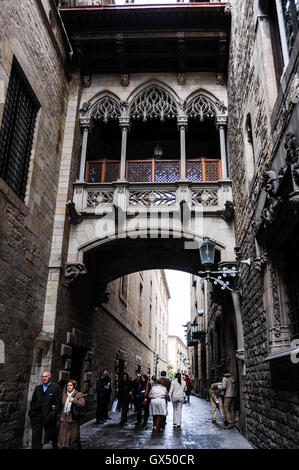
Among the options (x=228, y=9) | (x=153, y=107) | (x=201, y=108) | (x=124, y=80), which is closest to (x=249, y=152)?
(x=201, y=108)

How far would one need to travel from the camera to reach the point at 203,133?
1277cm

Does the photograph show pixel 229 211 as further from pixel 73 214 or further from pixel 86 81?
pixel 86 81

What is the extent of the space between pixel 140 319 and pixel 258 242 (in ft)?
54.2

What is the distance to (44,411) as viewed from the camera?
6086 mm

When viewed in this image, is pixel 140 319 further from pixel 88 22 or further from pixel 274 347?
pixel 274 347

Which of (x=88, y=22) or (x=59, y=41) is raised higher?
(x=88, y=22)

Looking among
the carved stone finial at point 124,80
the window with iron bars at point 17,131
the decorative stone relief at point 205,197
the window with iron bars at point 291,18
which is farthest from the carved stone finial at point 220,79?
the window with iron bars at point 291,18

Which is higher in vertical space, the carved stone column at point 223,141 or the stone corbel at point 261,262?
the carved stone column at point 223,141

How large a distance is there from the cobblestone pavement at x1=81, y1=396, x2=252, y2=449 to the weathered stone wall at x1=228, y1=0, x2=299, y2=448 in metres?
0.86

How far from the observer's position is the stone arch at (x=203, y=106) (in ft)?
35.1

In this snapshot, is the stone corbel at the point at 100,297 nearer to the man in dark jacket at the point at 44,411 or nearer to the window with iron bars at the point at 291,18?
the man in dark jacket at the point at 44,411

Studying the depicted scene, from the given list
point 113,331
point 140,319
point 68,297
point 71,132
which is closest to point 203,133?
point 71,132

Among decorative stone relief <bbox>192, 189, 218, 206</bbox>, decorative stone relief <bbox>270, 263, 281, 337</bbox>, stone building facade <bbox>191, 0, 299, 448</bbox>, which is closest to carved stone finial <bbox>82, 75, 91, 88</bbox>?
stone building facade <bbox>191, 0, 299, 448</bbox>

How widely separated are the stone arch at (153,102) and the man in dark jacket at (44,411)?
7.37 metres
